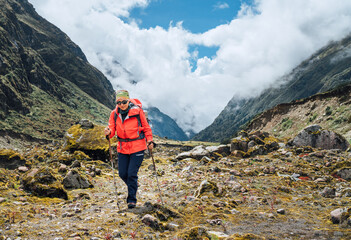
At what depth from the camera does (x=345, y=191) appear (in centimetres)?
Answer: 774

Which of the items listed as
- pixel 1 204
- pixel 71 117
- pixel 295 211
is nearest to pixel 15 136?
pixel 71 117

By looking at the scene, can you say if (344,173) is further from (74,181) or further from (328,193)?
(74,181)

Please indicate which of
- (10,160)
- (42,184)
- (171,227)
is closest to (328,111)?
(171,227)

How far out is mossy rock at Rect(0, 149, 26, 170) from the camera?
38.1 ft

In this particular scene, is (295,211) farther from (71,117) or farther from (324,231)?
(71,117)

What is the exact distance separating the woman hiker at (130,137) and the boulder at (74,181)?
4370 mm

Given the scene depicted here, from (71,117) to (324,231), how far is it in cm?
15630

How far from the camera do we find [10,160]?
11.9 meters

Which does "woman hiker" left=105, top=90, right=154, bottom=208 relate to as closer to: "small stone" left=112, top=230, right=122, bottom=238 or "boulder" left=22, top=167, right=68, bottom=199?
"small stone" left=112, top=230, right=122, bottom=238

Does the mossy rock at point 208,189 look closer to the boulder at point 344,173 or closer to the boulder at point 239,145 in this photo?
the boulder at point 344,173

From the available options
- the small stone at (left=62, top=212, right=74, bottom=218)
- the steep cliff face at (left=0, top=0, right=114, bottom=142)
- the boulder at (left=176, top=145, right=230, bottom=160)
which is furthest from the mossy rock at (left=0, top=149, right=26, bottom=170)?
the steep cliff face at (left=0, top=0, right=114, bottom=142)

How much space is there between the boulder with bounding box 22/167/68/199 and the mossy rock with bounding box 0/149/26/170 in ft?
14.9

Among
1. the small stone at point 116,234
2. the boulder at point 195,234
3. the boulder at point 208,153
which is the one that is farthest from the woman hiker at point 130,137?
the boulder at point 208,153

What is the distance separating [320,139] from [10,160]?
75.2 feet
